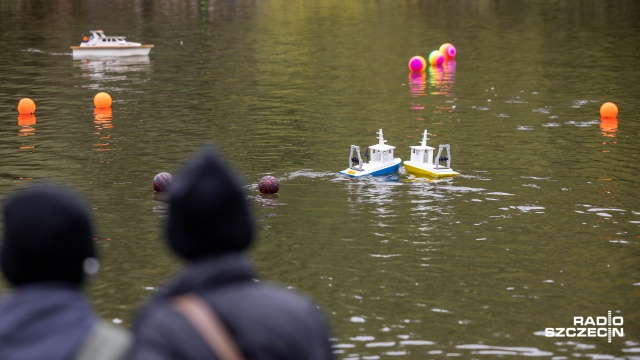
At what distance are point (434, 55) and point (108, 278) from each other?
109 ft

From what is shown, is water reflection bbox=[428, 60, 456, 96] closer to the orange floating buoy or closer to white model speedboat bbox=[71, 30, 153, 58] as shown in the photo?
white model speedboat bbox=[71, 30, 153, 58]

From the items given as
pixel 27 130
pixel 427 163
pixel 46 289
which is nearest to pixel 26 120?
pixel 27 130

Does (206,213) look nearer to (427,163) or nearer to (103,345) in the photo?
(103,345)

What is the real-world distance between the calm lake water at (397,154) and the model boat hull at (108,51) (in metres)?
0.76

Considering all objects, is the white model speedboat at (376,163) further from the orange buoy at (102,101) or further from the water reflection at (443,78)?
the water reflection at (443,78)

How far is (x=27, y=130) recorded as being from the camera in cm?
3512

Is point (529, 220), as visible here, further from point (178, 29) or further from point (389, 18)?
point (389, 18)

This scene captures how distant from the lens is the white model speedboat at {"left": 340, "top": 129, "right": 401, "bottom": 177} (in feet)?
88.3

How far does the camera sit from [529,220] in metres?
22.9

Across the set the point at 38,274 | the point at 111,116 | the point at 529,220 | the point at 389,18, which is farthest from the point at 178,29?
the point at 38,274

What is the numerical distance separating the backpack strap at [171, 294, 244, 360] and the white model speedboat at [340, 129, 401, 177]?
22.0 m

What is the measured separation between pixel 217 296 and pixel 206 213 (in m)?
0.37

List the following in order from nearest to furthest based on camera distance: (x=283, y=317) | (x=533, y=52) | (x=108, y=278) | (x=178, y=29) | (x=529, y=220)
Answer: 1. (x=283, y=317)
2. (x=108, y=278)
3. (x=529, y=220)
4. (x=533, y=52)
5. (x=178, y=29)

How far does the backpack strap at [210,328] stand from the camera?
4.77 m
